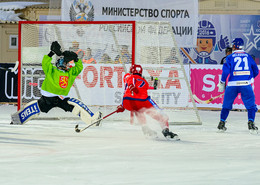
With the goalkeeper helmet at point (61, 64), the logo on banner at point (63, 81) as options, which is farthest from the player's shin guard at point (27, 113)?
the goalkeeper helmet at point (61, 64)

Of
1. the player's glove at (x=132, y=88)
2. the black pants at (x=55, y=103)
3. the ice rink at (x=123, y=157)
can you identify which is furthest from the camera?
the black pants at (x=55, y=103)

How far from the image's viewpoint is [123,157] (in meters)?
6.90

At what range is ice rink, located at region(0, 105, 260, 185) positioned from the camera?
18.2 feet

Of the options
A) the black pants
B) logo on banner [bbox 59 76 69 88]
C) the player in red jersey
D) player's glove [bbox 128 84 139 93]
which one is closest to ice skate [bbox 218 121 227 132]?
the player in red jersey

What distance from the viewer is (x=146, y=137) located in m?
9.08

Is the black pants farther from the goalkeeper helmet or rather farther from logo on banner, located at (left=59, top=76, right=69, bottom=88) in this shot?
the goalkeeper helmet

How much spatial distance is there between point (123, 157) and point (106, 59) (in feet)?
18.2

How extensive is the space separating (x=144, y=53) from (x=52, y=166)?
19.1ft

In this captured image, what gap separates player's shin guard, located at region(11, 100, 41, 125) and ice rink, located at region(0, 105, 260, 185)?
5.0 inches

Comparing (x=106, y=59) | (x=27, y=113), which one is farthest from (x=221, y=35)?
(x=27, y=113)

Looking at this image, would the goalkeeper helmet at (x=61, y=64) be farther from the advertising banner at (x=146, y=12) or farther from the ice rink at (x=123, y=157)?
the advertising banner at (x=146, y=12)

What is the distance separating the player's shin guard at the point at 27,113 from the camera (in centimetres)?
998

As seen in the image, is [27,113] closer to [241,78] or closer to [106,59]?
[106,59]

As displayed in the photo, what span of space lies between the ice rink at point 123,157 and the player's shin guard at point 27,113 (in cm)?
13
